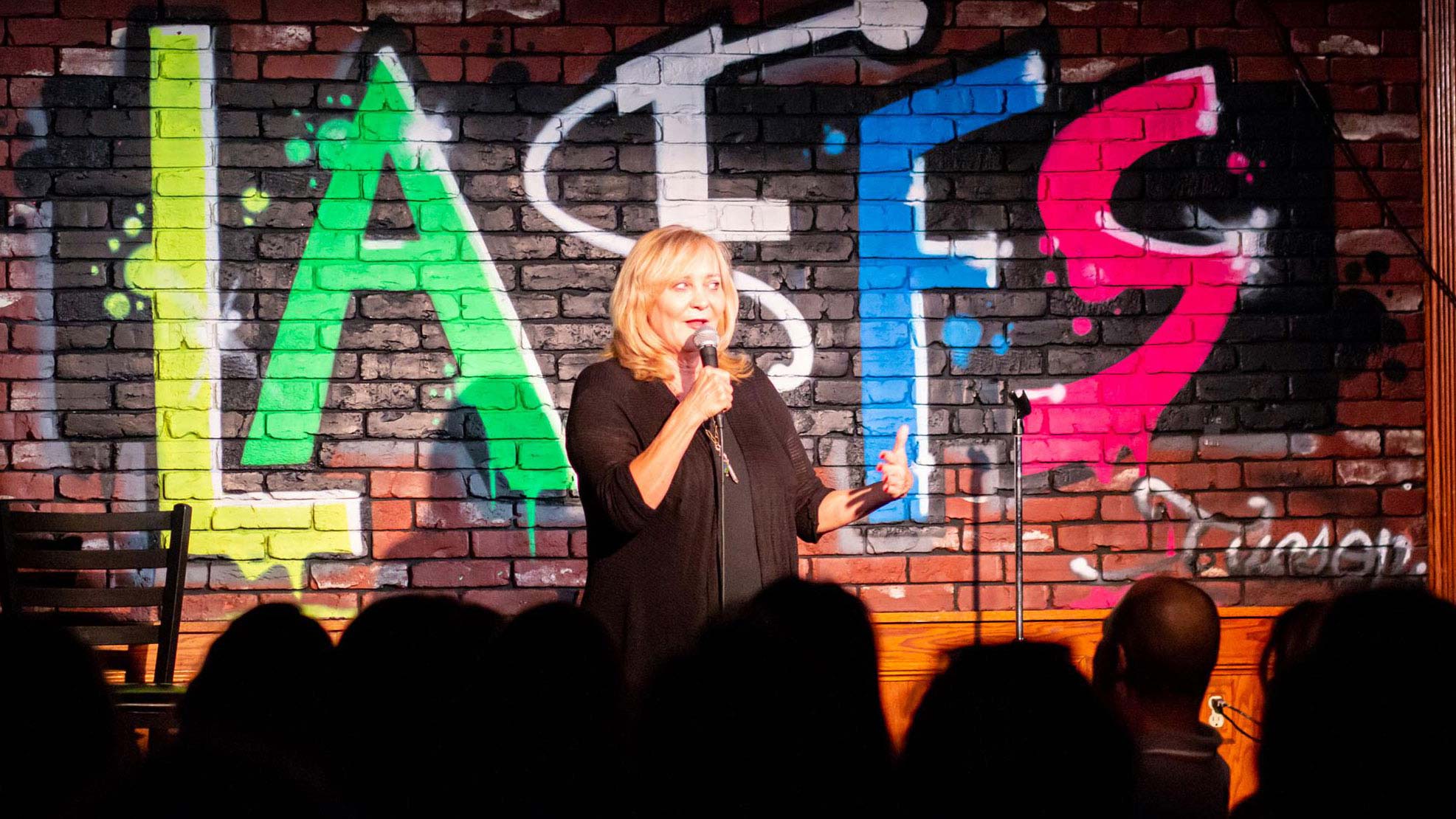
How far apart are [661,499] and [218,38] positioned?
233cm


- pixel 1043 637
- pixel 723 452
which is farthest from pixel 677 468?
pixel 1043 637

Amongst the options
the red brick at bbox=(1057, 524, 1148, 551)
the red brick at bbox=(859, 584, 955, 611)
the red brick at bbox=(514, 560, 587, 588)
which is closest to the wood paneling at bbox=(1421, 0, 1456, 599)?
the red brick at bbox=(1057, 524, 1148, 551)

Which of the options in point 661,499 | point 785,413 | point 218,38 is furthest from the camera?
point 218,38

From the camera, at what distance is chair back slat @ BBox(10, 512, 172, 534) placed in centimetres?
325

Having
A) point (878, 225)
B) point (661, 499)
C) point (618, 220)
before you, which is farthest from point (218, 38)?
point (661, 499)

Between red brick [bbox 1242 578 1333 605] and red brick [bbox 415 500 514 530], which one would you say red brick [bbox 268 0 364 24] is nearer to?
red brick [bbox 415 500 514 530]

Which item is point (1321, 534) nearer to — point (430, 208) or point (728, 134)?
point (728, 134)

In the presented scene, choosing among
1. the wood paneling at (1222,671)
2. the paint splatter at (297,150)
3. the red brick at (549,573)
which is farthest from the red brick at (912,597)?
the paint splatter at (297,150)

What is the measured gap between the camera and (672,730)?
1083 millimetres

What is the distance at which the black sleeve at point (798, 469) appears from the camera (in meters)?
2.51

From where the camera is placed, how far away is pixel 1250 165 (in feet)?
12.2

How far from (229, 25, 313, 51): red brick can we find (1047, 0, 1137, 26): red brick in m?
2.26

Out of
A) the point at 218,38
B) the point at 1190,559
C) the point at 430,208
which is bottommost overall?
the point at 1190,559

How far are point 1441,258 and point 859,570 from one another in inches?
79.9
